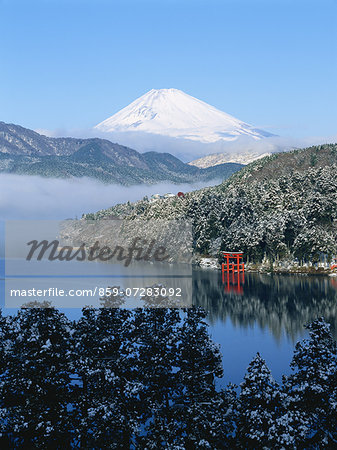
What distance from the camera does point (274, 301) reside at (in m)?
66.6

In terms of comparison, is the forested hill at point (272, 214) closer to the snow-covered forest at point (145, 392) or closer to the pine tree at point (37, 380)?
the snow-covered forest at point (145, 392)

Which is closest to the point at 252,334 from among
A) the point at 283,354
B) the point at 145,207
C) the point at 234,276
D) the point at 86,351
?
the point at 283,354

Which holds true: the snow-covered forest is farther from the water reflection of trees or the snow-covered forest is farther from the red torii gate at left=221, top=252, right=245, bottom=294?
the red torii gate at left=221, top=252, right=245, bottom=294

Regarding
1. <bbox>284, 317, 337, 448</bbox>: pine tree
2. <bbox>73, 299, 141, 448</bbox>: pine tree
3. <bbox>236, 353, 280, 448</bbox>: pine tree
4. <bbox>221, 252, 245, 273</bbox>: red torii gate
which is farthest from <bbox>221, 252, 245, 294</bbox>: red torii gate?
<bbox>236, 353, 280, 448</bbox>: pine tree

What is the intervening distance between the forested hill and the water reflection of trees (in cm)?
1013

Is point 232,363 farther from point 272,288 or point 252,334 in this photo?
point 272,288

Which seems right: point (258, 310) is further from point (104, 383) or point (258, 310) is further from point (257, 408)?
point (257, 408)

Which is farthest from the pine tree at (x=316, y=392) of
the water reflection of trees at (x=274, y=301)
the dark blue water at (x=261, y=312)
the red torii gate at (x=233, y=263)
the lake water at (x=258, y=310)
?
the red torii gate at (x=233, y=263)

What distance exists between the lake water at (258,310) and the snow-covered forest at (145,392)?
5.80 m

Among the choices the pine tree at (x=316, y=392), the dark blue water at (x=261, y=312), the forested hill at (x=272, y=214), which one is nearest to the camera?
the pine tree at (x=316, y=392)

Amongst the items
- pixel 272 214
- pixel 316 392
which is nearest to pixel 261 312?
pixel 316 392

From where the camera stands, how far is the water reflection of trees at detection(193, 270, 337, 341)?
2152 inches

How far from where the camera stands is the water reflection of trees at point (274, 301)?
54656mm

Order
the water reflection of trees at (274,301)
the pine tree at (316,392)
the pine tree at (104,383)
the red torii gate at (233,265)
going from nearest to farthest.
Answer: the pine tree at (316,392), the pine tree at (104,383), the water reflection of trees at (274,301), the red torii gate at (233,265)
